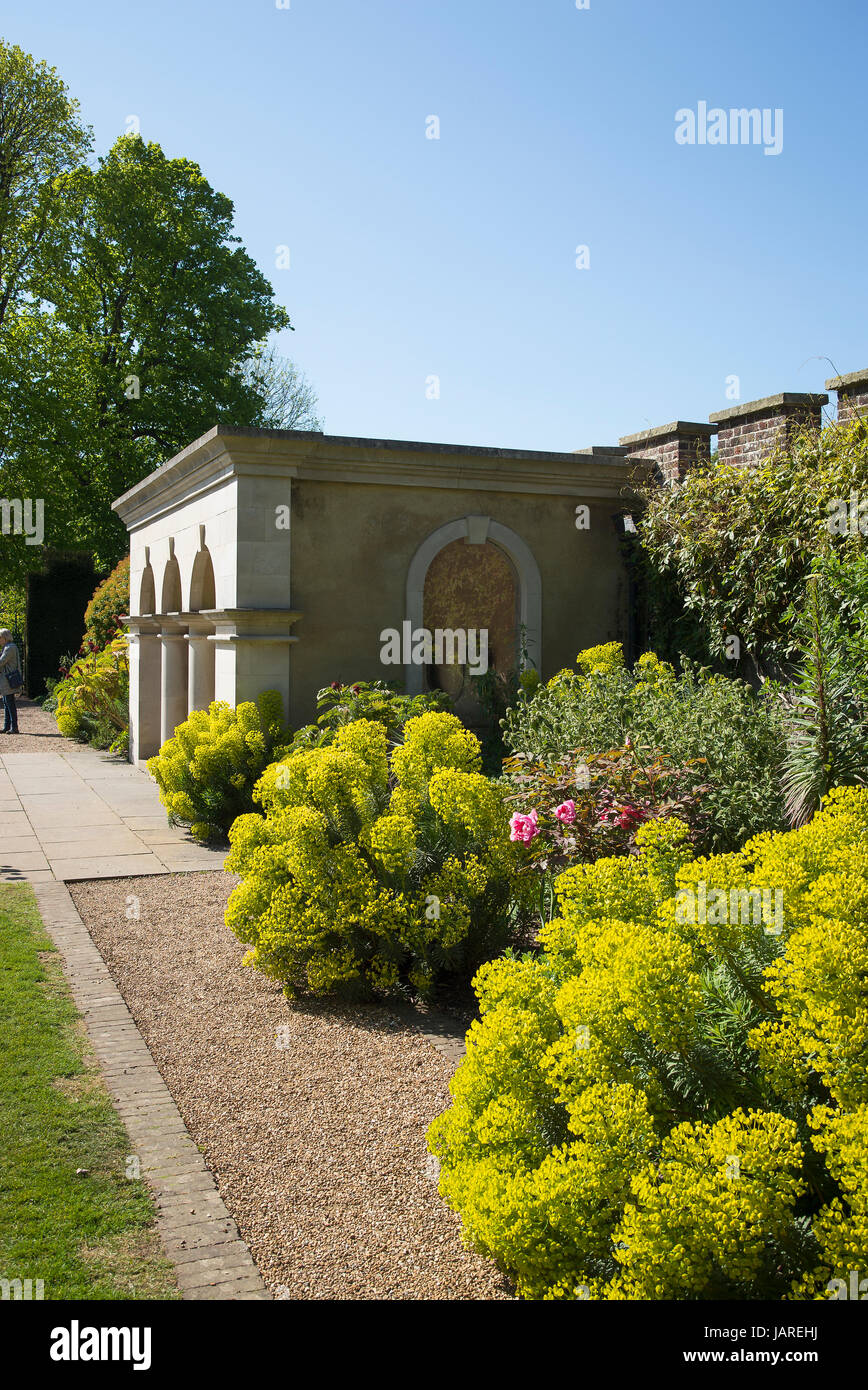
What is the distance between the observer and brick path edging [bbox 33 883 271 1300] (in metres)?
3.09

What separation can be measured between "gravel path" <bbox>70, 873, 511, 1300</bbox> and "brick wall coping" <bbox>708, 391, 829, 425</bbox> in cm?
676

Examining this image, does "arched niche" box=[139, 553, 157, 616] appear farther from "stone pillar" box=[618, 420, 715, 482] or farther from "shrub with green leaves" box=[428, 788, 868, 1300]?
"shrub with green leaves" box=[428, 788, 868, 1300]

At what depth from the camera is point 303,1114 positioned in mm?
4246

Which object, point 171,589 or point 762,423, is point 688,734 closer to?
point 762,423

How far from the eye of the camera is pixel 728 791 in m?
6.29

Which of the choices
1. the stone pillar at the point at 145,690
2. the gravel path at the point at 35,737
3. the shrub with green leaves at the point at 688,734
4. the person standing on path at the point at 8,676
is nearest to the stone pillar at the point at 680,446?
the shrub with green leaves at the point at 688,734

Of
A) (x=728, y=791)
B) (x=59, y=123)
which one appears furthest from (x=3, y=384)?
(x=728, y=791)

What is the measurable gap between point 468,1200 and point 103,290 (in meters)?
27.4

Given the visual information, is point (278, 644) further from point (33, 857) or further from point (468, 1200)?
→ point (468, 1200)

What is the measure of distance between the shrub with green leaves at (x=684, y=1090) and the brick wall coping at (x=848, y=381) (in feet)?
21.4

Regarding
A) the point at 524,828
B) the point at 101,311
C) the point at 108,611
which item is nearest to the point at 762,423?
the point at 524,828

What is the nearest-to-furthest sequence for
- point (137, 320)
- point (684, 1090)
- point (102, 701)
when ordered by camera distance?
point (684, 1090), point (102, 701), point (137, 320)

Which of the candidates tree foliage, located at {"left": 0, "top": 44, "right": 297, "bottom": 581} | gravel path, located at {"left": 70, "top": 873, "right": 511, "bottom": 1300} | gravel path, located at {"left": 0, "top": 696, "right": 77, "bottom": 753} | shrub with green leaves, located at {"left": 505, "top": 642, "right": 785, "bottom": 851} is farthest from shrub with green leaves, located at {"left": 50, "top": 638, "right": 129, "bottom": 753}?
gravel path, located at {"left": 70, "top": 873, "right": 511, "bottom": 1300}

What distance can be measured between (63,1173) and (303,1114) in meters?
0.96
